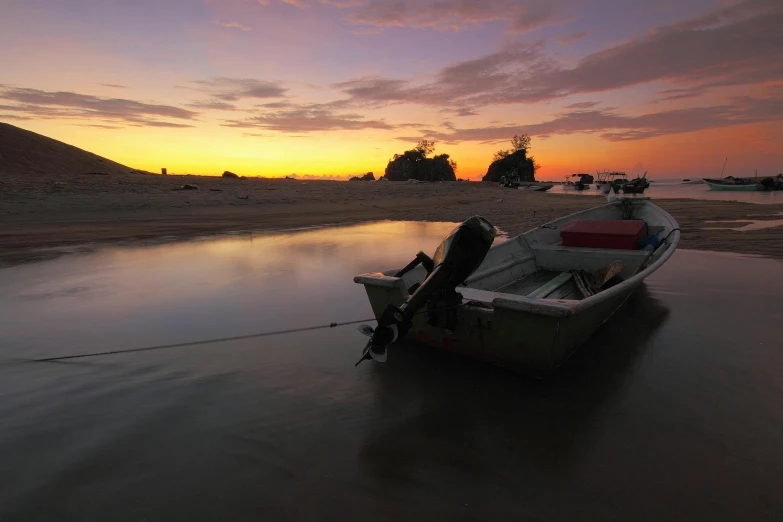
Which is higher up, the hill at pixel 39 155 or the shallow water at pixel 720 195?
the hill at pixel 39 155

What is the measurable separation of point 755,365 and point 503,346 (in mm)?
3014

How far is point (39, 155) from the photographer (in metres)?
45.0

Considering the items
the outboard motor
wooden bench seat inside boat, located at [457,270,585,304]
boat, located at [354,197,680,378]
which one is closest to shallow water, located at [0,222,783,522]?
boat, located at [354,197,680,378]

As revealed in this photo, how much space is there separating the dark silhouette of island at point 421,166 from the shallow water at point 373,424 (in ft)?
273

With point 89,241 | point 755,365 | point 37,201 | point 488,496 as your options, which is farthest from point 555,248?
point 37,201

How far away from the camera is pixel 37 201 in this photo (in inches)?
695

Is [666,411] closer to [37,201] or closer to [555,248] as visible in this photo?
[555,248]

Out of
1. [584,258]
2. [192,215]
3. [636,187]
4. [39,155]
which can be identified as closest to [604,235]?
[584,258]

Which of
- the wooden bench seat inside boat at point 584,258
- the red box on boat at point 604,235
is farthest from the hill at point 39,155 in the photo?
the red box on boat at point 604,235

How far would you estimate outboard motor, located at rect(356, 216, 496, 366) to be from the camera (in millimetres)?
3338

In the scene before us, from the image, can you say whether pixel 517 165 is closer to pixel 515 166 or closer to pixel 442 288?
pixel 515 166

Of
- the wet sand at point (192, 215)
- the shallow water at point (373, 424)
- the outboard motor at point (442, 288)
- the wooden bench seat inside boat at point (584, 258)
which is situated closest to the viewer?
the shallow water at point (373, 424)

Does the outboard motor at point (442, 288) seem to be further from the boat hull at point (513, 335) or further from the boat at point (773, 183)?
the boat at point (773, 183)

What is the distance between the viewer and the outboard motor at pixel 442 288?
3.34 m
